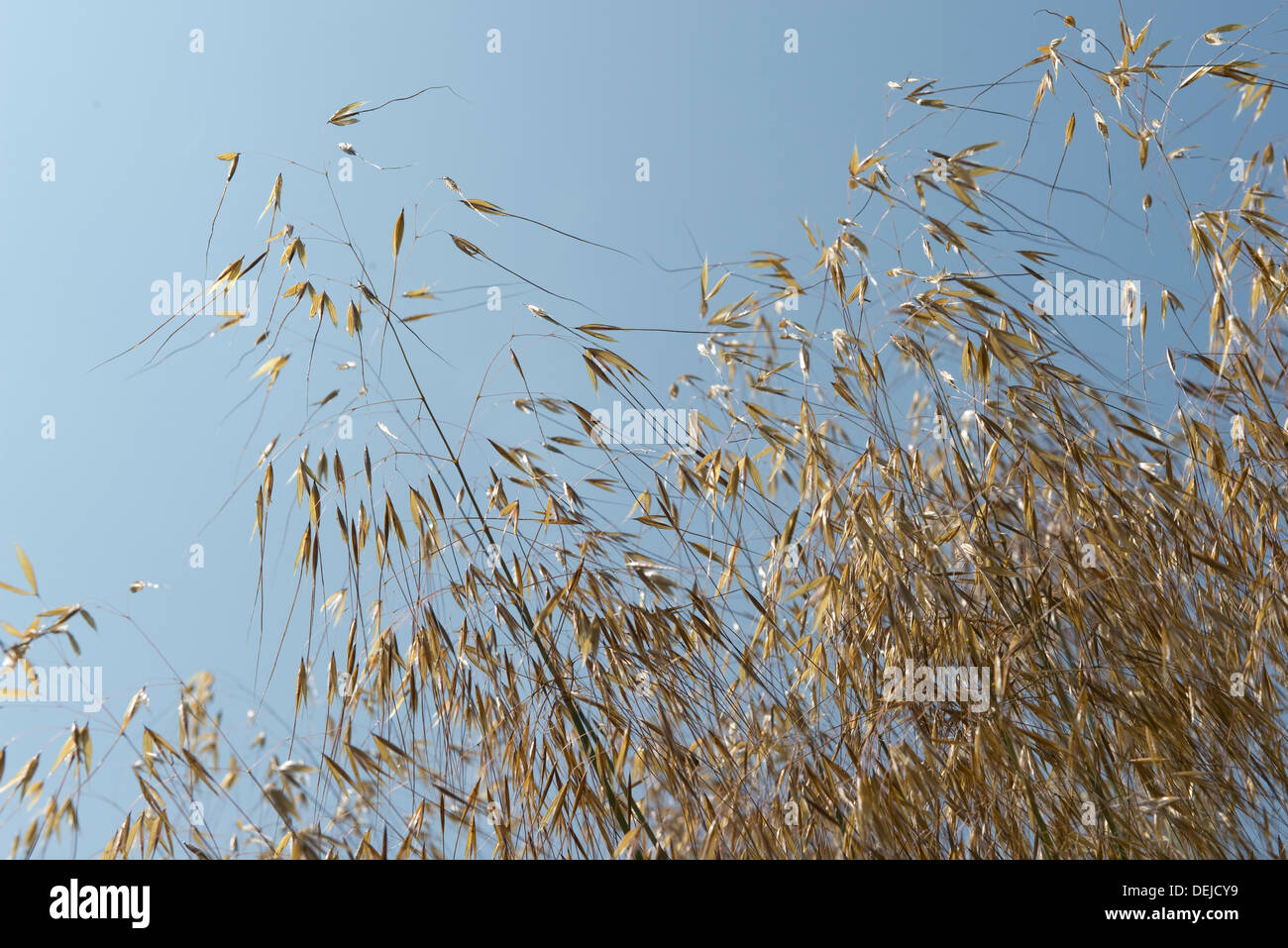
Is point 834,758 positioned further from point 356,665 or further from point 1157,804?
point 356,665

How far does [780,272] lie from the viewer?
1.80m

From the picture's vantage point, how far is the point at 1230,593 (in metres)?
1.61

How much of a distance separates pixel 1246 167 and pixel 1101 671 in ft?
3.77

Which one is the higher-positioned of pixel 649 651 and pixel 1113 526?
pixel 1113 526

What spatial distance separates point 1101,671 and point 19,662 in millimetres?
1742

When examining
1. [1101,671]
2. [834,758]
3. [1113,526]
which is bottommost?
[834,758]

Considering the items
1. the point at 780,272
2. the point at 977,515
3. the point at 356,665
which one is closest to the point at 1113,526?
the point at 977,515

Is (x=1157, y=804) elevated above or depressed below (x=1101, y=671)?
below
